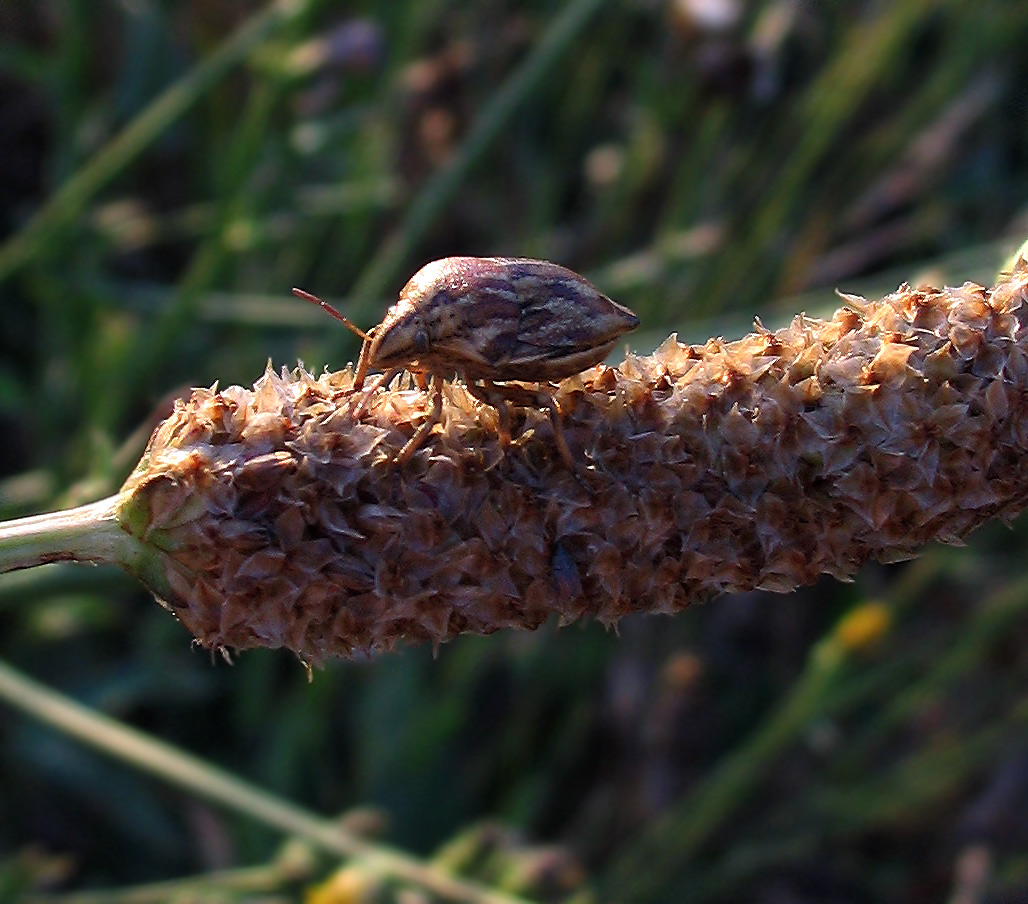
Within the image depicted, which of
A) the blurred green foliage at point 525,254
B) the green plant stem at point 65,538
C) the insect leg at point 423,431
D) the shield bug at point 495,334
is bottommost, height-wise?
the green plant stem at point 65,538

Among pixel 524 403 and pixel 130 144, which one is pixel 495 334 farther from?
pixel 130 144

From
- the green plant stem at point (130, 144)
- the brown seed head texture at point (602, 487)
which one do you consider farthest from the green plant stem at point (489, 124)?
the brown seed head texture at point (602, 487)

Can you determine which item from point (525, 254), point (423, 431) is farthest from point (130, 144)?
point (423, 431)

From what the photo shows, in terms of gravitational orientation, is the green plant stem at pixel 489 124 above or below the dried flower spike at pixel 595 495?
above

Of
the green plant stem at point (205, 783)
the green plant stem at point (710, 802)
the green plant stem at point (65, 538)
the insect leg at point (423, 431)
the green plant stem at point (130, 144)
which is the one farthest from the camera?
the green plant stem at point (130, 144)

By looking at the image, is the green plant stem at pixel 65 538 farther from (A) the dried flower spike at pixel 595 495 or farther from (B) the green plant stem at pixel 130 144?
(B) the green plant stem at pixel 130 144

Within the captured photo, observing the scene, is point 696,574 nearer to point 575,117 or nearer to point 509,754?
point 509,754

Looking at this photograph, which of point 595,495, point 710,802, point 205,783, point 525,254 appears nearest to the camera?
point 595,495
